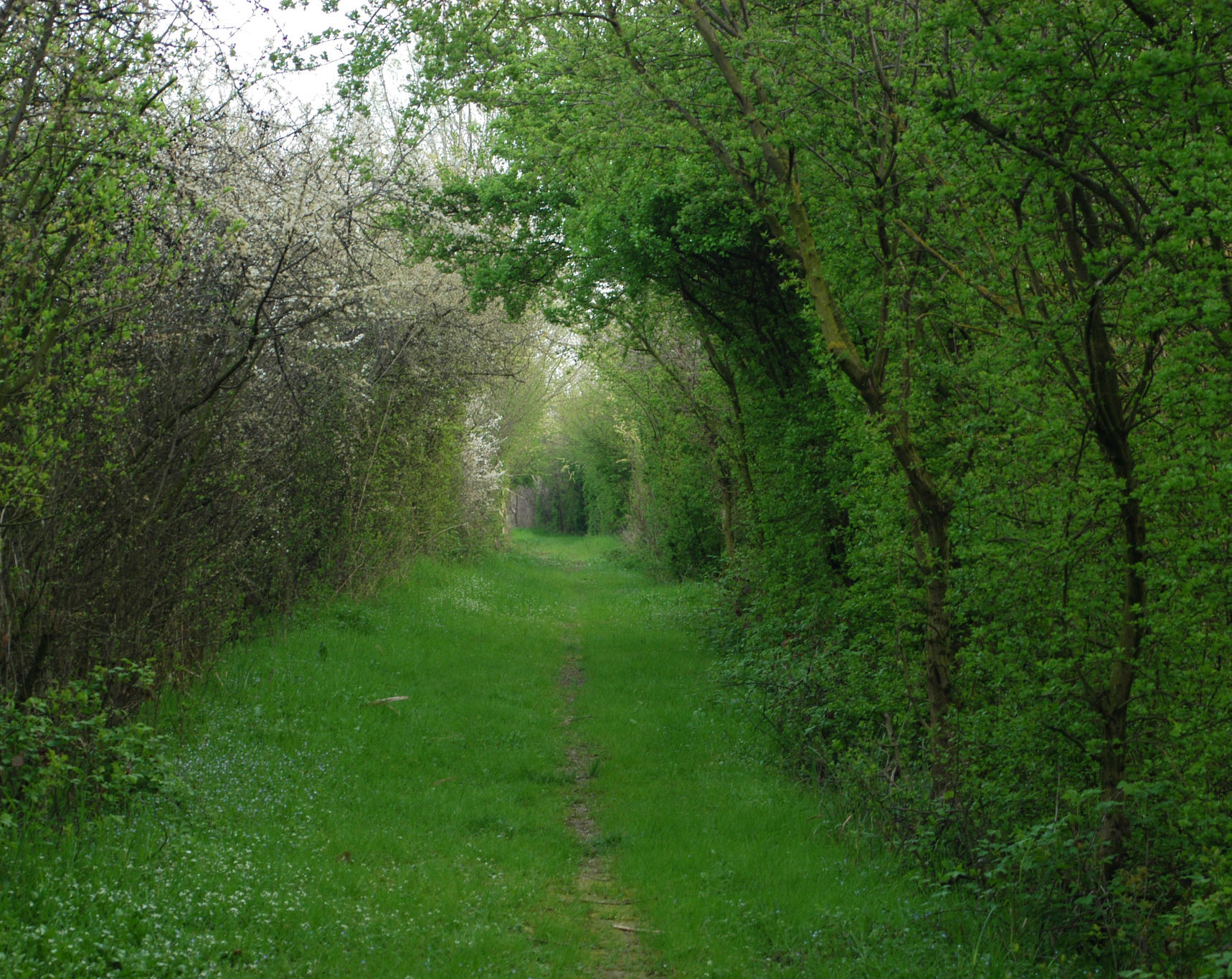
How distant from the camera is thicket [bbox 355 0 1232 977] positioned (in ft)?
14.6

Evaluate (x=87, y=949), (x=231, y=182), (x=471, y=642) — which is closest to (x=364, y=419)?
(x=471, y=642)

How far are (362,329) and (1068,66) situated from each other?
11.4 meters

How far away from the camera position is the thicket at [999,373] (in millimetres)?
Result: 4445

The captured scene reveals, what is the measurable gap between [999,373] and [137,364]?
578cm

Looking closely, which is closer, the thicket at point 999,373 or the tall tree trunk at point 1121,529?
the thicket at point 999,373

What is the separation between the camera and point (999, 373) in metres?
5.45

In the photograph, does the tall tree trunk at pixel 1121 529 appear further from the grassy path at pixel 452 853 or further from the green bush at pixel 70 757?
the green bush at pixel 70 757

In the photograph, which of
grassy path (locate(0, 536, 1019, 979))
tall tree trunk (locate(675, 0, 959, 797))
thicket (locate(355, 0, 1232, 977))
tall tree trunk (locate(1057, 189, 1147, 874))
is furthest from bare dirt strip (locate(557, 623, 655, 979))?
tall tree trunk (locate(1057, 189, 1147, 874))

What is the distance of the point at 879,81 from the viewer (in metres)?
6.80

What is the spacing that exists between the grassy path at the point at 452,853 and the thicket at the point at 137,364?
71 centimetres

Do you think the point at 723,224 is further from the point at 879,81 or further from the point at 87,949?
the point at 87,949

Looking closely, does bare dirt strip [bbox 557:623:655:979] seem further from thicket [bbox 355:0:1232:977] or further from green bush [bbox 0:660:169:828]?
green bush [bbox 0:660:169:828]

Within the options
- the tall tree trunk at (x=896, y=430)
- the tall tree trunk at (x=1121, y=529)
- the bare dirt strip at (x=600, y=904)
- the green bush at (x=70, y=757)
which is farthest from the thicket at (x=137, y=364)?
the tall tree trunk at (x=1121, y=529)

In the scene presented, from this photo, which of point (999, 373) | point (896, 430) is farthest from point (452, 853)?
point (999, 373)
